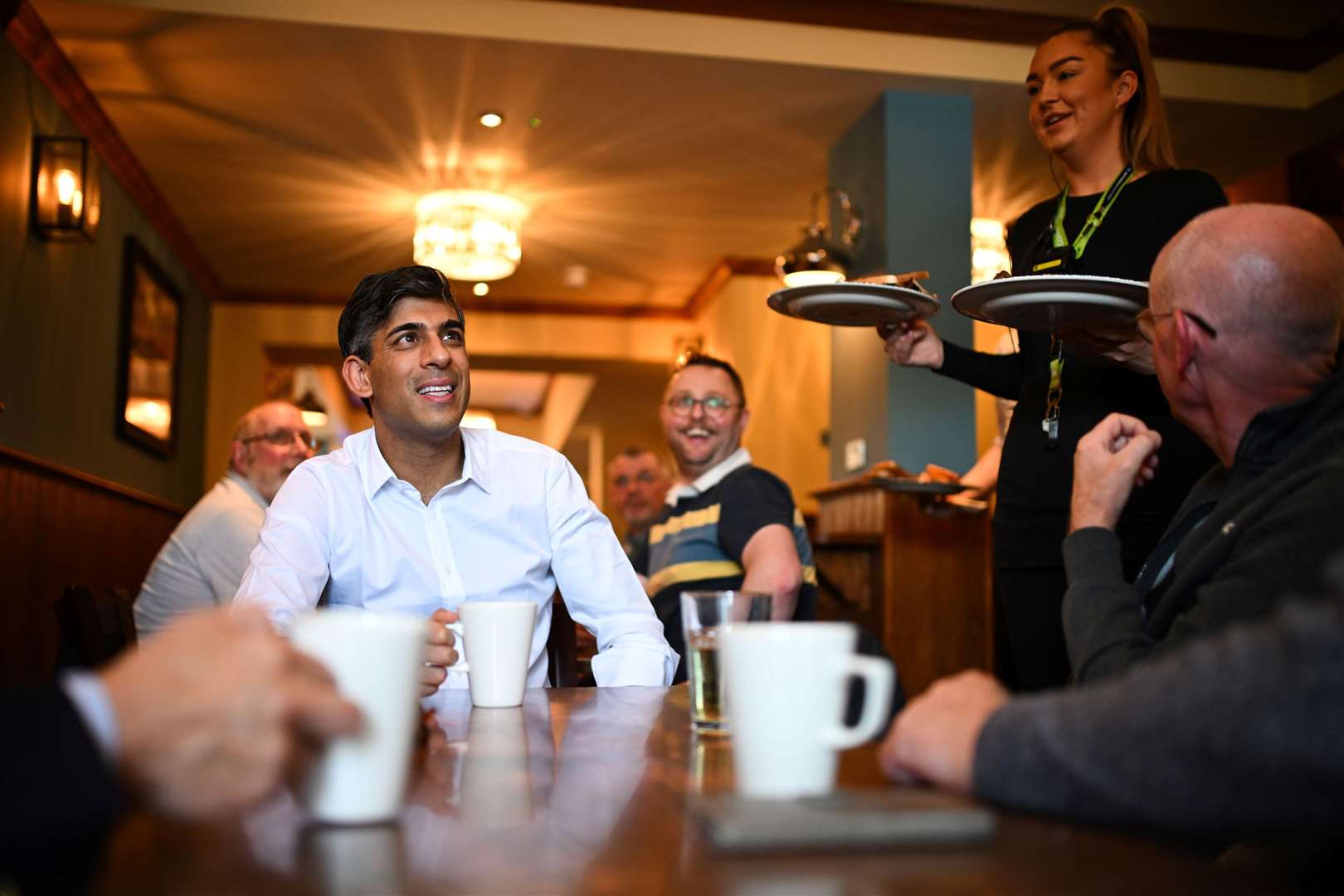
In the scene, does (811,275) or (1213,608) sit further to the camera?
(811,275)

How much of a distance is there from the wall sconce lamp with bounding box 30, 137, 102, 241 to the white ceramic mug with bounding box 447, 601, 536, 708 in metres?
3.93

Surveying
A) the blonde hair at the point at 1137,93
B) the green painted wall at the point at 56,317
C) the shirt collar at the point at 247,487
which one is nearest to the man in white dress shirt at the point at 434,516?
the blonde hair at the point at 1137,93

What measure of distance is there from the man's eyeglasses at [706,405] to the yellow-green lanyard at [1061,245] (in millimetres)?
917

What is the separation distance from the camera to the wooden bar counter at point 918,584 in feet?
12.6

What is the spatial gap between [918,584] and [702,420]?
1553 mm

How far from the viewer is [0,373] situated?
13.3ft

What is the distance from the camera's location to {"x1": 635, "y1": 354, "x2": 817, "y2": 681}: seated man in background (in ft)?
7.23

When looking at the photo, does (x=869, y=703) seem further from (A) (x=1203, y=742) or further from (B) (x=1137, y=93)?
(B) (x=1137, y=93)

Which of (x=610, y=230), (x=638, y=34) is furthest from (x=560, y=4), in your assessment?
(x=610, y=230)

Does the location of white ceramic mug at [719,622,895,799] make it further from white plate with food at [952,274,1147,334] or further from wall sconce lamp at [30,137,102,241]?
wall sconce lamp at [30,137,102,241]

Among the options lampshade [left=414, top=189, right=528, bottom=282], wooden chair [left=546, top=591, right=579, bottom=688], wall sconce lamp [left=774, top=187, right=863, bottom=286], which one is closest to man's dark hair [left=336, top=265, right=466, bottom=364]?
wooden chair [left=546, top=591, right=579, bottom=688]

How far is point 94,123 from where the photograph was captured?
493 cm

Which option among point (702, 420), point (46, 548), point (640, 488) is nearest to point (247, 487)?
point (46, 548)

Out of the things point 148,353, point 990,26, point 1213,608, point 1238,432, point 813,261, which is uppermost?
point 990,26
